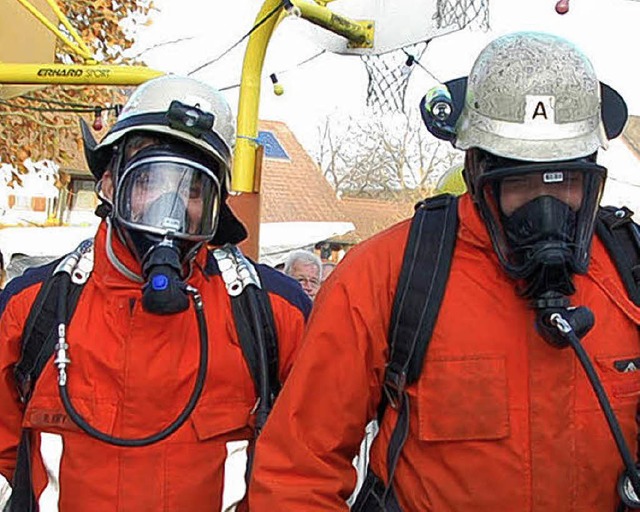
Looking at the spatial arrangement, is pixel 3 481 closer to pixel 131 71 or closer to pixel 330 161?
pixel 131 71

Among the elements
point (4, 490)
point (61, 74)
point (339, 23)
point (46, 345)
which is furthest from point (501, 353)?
point (61, 74)

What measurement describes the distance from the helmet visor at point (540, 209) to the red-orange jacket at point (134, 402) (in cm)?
88

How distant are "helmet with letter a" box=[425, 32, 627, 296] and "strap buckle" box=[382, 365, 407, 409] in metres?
0.32

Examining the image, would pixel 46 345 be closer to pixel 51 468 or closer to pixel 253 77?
pixel 51 468

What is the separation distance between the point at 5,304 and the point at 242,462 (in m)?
0.79

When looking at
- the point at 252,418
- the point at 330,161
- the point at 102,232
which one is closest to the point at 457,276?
the point at 252,418

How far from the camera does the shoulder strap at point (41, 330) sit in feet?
9.07

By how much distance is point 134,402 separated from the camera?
2.71m

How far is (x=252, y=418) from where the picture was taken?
9.12 feet

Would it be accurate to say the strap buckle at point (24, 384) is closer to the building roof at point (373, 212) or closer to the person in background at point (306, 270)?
the person in background at point (306, 270)

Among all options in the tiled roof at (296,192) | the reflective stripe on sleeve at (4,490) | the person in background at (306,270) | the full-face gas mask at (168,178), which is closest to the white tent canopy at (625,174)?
the tiled roof at (296,192)

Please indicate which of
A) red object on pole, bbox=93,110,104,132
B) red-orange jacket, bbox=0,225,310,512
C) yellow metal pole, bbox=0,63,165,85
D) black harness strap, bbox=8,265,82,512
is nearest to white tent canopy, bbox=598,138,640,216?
red object on pole, bbox=93,110,104,132

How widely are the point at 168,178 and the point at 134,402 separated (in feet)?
2.03

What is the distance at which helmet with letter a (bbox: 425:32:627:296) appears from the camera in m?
2.13
